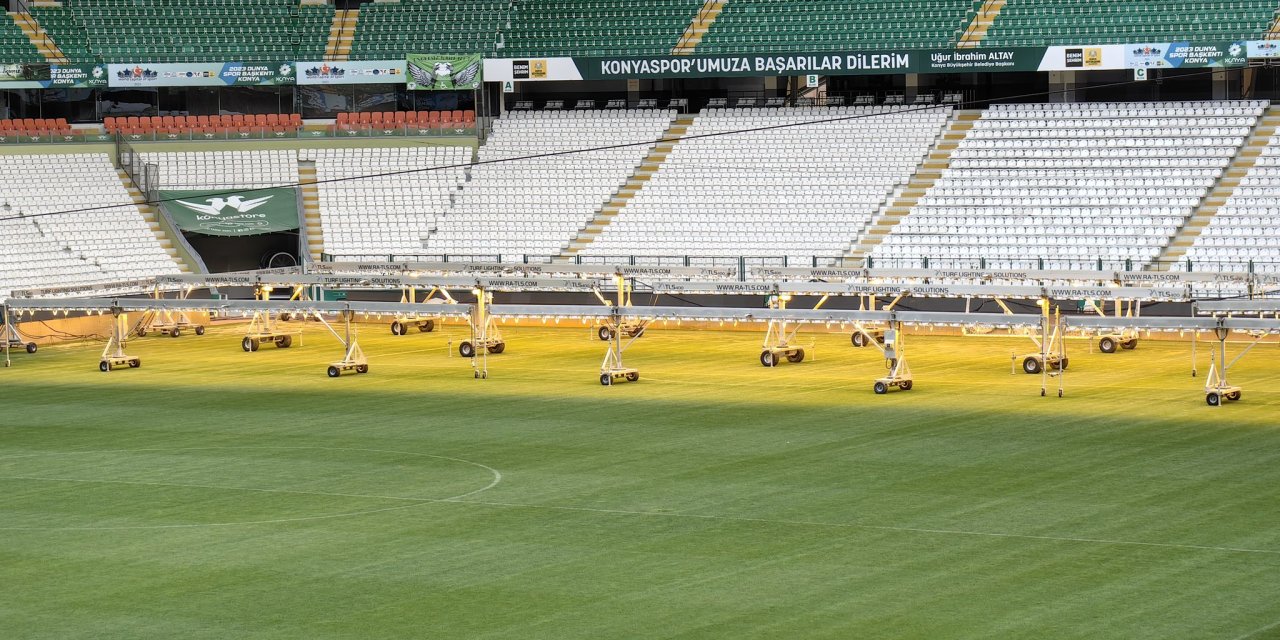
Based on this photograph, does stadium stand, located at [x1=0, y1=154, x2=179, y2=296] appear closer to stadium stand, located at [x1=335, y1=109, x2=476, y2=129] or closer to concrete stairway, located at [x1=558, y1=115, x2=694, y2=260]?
stadium stand, located at [x1=335, y1=109, x2=476, y2=129]

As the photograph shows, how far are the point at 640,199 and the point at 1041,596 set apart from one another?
1378 inches

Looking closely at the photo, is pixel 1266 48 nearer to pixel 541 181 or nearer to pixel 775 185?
pixel 775 185

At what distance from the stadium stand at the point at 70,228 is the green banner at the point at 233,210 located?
1.15 metres

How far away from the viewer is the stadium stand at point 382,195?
163 ft

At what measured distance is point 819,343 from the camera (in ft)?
125

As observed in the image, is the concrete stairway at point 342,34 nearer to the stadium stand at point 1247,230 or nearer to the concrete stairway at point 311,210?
the concrete stairway at point 311,210

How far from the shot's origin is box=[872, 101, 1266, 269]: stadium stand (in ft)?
141

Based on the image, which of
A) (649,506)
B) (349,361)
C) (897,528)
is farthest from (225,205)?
(897,528)

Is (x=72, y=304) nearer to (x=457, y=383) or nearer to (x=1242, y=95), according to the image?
(x=457, y=383)

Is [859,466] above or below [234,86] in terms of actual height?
below

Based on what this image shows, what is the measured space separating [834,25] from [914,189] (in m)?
7.24

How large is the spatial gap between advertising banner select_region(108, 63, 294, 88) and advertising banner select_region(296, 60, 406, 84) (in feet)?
1.83


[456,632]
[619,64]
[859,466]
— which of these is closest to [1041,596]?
[456,632]

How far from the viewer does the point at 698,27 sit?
5266 centimetres
